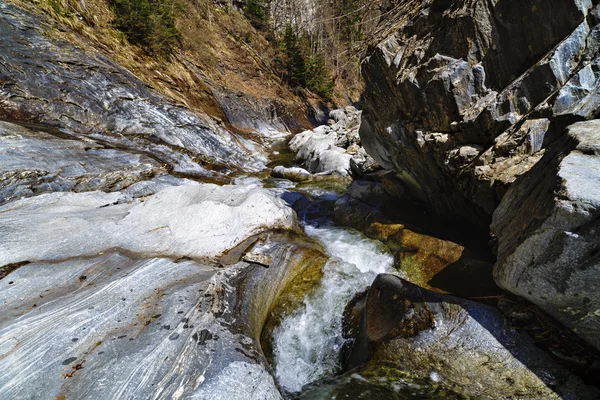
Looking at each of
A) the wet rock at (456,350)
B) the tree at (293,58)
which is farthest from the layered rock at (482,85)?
the tree at (293,58)

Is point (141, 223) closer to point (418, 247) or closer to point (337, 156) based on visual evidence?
point (418, 247)

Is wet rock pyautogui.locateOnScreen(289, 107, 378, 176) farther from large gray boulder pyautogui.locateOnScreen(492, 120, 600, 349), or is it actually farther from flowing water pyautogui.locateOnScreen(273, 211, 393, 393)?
large gray boulder pyautogui.locateOnScreen(492, 120, 600, 349)

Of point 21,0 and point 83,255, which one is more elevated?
point 21,0

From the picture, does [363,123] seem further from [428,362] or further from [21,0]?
[21,0]

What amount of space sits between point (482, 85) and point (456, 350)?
406 cm

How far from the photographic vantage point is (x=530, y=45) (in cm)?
396

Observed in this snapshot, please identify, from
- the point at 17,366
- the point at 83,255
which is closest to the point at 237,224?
the point at 83,255

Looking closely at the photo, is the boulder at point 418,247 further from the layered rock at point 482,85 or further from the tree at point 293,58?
the tree at point 293,58

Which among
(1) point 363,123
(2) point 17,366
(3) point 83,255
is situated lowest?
(2) point 17,366

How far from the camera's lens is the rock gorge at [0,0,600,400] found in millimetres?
2572

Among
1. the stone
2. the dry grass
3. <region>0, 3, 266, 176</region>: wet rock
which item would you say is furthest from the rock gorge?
the dry grass

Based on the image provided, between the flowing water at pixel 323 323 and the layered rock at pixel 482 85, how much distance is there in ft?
7.88

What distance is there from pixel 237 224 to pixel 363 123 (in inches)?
195

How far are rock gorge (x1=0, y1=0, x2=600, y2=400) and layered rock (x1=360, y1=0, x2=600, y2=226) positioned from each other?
3 cm
